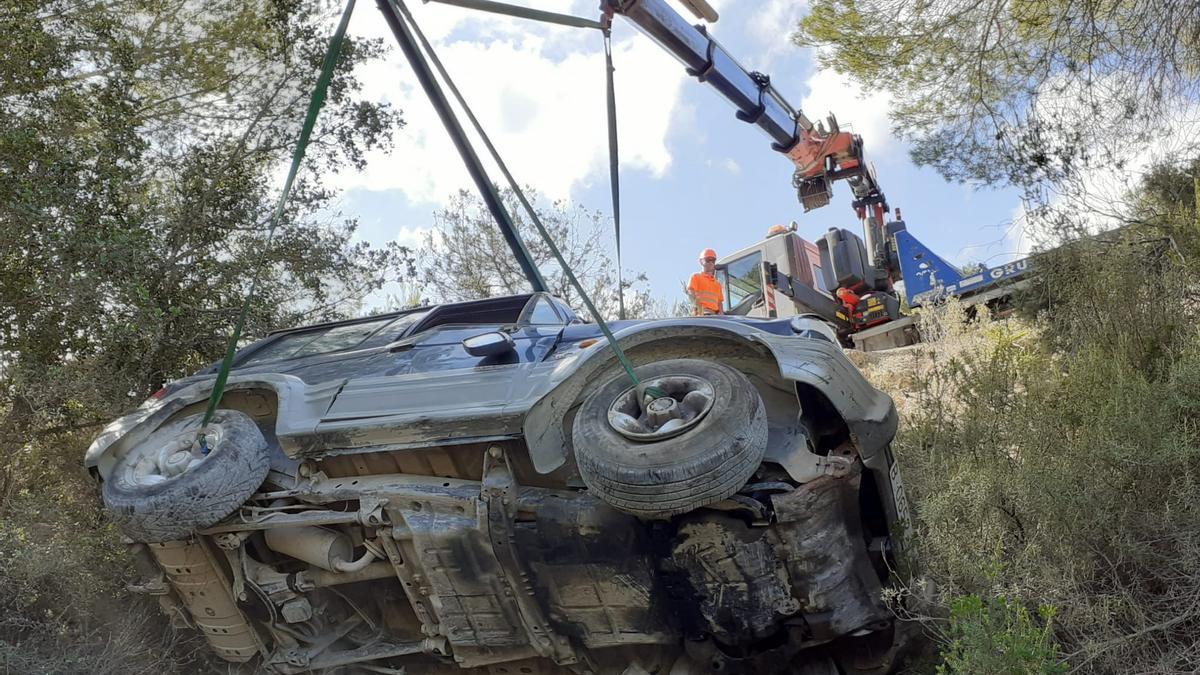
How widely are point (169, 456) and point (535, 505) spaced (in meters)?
1.75

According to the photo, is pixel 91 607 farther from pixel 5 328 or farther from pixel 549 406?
pixel 549 406

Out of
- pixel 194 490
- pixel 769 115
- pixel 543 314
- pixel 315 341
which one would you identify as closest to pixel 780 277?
pixel 769 115

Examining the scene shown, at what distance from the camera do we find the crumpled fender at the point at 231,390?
3918mm

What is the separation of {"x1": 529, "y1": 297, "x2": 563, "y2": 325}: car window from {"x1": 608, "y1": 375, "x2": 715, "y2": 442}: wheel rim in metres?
1.26

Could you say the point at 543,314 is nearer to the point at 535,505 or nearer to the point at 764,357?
the point at 535,505

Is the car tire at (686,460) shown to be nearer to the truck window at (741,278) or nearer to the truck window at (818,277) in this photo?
the truck window at (741,278)

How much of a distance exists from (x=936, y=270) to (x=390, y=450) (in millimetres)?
8424

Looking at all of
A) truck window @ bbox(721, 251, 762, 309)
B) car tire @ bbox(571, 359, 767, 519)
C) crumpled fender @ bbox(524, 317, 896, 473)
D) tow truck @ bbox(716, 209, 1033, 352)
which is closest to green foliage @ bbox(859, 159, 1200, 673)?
crumpled fender @ bbox(524, 317, 896, 473)

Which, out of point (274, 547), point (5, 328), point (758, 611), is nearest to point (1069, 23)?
point (758, 611)

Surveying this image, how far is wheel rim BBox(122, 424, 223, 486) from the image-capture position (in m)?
3.83

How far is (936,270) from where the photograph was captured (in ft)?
34.1

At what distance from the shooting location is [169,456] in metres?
3.93

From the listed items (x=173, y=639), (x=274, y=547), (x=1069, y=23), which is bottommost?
(x=173, y=639)

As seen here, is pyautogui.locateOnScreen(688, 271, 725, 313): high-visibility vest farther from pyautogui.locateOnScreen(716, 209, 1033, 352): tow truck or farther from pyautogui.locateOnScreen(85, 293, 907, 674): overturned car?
pyautogui.locateOnScreen(85, 293, 907, 674): overturned car
